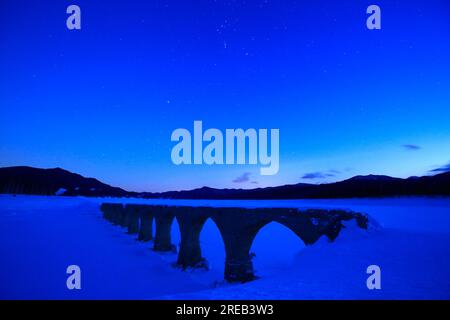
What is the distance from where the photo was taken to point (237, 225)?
591 inches

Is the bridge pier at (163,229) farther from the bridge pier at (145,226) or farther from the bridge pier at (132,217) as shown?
the bridge pier at (132,217)

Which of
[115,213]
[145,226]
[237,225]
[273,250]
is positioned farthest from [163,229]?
[115,213]

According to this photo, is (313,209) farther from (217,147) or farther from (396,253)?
(217,147)

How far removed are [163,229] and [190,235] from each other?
5.13 metres

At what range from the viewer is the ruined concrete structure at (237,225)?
11633 millimetres

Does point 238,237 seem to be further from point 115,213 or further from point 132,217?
point 115,213

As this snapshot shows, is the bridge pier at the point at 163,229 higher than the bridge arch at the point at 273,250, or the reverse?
the bridge pier at the point at 163,229

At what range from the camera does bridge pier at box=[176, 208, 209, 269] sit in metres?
17.9

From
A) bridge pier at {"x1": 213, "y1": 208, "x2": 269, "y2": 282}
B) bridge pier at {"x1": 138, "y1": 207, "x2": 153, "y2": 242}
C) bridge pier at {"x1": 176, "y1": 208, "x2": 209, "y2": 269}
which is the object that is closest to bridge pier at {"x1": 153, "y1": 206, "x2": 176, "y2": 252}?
bridge pier at {"x1": 138, "y1": 207, "x2": 153, "y2": 242}

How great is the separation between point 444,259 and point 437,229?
601 mm

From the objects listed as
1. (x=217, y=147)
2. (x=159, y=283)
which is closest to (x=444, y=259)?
(x=217, y=147)

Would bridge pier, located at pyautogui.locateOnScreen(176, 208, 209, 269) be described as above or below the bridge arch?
above

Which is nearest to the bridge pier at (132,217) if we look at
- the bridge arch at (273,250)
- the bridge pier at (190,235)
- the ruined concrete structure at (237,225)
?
the ruined concrete structure at (237,225)

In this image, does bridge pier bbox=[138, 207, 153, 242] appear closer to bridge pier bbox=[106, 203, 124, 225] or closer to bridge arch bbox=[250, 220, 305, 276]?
bridge pier bbox=[106, 203, 124, 225]
